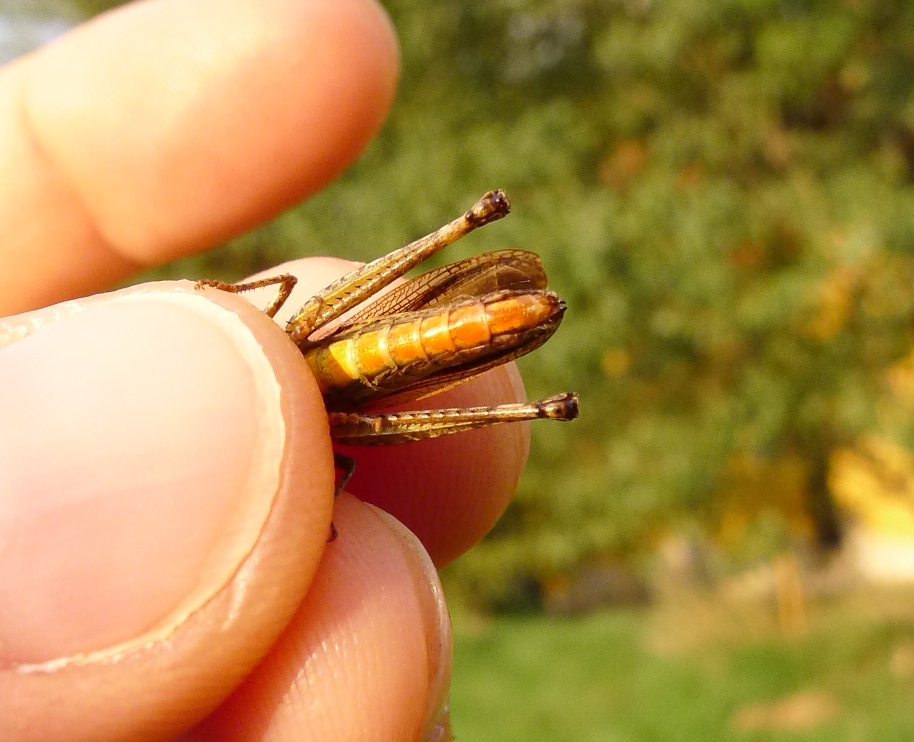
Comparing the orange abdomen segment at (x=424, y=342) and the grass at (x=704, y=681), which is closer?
the orange abdomen segment at (x=424, y=342)

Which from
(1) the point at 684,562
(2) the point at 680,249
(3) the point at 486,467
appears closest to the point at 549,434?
(2) the point at 680,249

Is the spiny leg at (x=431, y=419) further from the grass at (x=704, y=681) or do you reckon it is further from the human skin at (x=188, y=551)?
the grass at (x=704, y=681)

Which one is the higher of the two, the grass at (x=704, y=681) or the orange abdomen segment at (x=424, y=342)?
the orange abdomen segment at (x=424, y=342)

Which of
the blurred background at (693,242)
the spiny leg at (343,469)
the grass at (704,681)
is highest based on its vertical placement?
the spiny leg at (343,469)

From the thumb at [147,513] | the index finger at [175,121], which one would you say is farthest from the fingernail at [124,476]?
the index finger at [175,121]

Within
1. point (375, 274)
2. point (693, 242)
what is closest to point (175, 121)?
point (375, 274)

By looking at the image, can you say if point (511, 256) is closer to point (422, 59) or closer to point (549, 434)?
point (549, 434)

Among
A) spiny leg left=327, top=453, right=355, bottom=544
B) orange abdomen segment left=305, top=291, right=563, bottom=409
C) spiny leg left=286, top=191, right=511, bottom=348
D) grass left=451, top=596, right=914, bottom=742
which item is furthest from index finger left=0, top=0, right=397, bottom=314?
grass left=451, top=596, right=914, bottom=742

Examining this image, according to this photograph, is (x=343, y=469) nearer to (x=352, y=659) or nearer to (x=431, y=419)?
(x=431, y=419)
